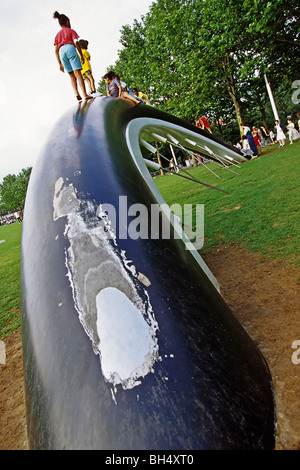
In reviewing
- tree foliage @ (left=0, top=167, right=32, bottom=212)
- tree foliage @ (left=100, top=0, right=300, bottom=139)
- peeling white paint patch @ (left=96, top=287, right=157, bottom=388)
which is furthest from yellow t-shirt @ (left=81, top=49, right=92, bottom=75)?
tree foliage @ (left=0, top=167, right=32, bottom=212)

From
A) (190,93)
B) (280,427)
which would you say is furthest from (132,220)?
(190,93)

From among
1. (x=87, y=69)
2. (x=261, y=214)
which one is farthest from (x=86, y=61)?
(x=261, y=214)

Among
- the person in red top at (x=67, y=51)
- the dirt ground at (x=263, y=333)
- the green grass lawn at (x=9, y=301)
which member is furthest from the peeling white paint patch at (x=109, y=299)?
the person in red top at (x=67, y=51)

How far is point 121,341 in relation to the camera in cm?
167

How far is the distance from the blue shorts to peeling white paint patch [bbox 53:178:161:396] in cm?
407

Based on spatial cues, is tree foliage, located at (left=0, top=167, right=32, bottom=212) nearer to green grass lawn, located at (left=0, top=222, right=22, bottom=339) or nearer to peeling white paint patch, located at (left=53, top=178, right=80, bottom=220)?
green grass lawn, located at (left=0, top=222, right=22, bottom=339)

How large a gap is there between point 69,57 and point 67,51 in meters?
0.11

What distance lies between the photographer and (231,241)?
5.67 metres

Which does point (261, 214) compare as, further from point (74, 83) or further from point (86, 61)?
point (86, 61)

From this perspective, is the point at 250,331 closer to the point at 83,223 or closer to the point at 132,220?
the point at 132,220

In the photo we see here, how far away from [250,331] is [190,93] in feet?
60.6

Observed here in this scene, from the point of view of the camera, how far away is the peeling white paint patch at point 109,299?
160cm
